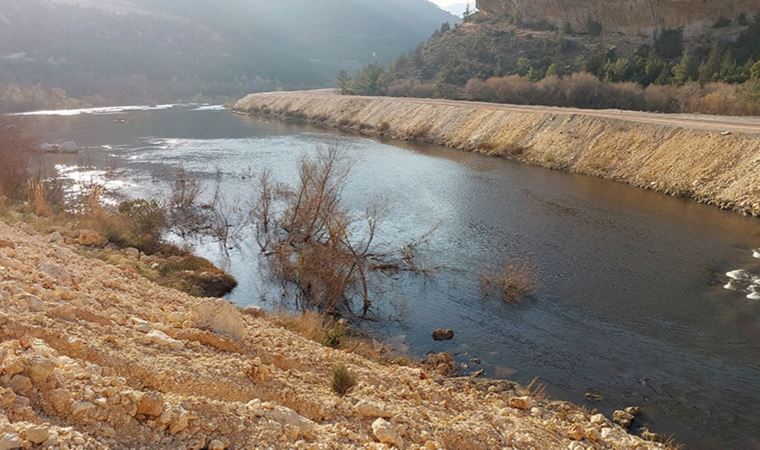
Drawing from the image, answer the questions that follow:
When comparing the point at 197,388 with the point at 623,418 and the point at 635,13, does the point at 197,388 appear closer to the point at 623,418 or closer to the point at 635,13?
the point at 623,418

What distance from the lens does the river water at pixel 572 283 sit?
549 inches

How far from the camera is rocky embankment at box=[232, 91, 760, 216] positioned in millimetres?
32188

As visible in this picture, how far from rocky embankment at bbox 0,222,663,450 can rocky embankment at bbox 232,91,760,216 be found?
2426 centimetres

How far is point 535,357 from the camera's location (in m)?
15.3

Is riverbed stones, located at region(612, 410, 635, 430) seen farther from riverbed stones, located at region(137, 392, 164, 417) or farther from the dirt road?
the dirt road

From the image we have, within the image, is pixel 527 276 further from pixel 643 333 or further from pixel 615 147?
pixel 615 147

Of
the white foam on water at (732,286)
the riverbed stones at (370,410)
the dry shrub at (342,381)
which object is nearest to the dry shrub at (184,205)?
the dry shrub at (342,381)

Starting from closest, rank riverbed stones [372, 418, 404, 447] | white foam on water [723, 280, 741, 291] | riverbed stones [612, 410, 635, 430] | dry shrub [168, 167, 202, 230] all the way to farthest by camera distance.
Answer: riverbed stones [372, 418, 404, 447], riverbed stones [612, 410, 635, 430], white foam on water [723, 280, 741, 291], dry shrub [168, 167, 202, 230]

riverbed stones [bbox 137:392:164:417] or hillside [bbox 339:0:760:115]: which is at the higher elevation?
hillside [bbox 339:0:760:115]

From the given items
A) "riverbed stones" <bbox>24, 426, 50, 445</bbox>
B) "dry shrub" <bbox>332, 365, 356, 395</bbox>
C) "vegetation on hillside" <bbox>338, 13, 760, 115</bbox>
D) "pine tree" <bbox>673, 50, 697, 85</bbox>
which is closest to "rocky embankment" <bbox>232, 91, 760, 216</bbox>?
"vegetation on hillside" <bbox>338, 13, 760, 115</bbox>

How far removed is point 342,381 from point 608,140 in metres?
36.1

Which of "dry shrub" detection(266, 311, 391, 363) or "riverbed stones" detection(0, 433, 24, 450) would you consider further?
"dry shrub" detection(266, 311, 391, 363)

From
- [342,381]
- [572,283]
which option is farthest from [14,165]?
[572,283]

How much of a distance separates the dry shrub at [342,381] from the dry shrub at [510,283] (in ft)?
31.5
